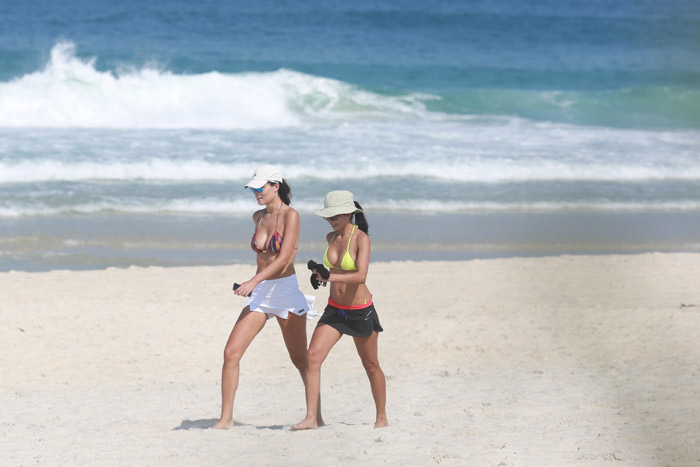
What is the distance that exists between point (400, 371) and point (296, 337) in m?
1.96

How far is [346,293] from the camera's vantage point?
460 cm

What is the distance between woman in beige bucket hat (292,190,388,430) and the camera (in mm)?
4453

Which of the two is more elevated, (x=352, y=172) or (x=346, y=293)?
(x=352, y=172)

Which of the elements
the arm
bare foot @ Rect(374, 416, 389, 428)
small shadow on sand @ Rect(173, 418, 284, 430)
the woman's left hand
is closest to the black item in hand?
the arm

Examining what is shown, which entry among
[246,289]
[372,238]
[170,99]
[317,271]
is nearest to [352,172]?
[372,238]

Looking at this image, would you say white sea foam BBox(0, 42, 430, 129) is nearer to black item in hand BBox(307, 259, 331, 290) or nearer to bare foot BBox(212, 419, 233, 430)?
bare foot BBox(212, 419, 233, 430)

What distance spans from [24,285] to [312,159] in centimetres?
821

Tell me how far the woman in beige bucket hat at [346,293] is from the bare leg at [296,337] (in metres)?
0.18

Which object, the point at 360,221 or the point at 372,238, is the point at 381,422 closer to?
the point at 360,221

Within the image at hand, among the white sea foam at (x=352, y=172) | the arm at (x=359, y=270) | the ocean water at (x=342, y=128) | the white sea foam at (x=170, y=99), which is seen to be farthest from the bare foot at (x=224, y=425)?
the white sea foam at (x=170, y=99)

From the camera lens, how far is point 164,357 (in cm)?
695

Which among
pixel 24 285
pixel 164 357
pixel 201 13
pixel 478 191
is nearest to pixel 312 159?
pixel 478 191

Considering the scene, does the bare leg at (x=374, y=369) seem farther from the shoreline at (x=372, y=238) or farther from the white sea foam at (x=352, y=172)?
the white sea foam at (x=352, y=172)

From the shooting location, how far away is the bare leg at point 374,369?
4.67m
